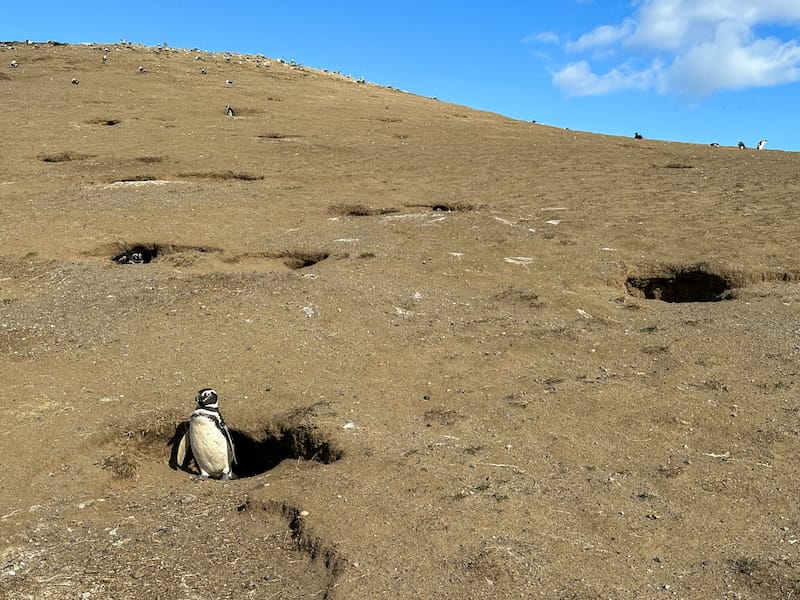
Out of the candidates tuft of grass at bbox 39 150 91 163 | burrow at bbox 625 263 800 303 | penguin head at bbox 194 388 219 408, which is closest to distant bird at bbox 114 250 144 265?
penguin head at bbox 194 388 219 408

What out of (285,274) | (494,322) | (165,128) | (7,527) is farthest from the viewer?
(165,128)

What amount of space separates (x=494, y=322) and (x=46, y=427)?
16.3 ft

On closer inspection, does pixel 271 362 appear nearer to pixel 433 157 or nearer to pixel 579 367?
pixel 579 367

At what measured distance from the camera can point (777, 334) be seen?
25.3ft

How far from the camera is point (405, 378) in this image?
23.6 ft

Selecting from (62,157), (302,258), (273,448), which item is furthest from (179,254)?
(62,157)

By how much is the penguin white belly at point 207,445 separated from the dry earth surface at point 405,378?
29 cm

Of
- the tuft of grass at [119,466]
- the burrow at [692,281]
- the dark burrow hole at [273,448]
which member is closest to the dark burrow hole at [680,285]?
the burrow at [692,281]

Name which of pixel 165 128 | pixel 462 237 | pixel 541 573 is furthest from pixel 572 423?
pixel 165 128

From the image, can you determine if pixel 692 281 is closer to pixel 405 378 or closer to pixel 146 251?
pixel 405 378

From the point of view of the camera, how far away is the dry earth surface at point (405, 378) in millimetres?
4535

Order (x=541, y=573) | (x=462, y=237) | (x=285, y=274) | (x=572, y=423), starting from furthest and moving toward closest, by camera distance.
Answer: (x=462, y=237) → (x=285, y=274) → (x=572, y=423) → (x=541, y=573)

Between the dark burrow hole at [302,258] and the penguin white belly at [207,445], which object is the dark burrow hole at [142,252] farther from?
the penguin white belly at [207,445]

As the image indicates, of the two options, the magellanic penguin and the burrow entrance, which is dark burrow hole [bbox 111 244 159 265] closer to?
the burrow entrance
